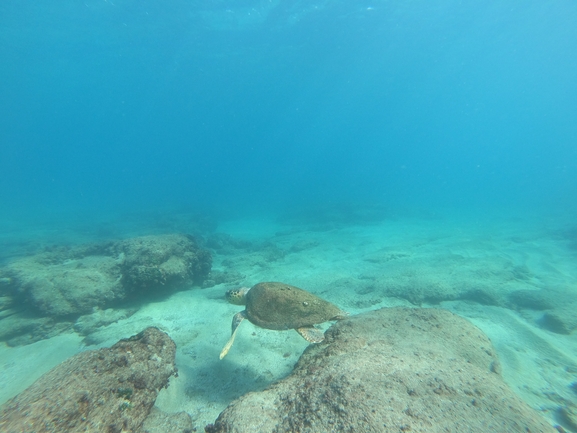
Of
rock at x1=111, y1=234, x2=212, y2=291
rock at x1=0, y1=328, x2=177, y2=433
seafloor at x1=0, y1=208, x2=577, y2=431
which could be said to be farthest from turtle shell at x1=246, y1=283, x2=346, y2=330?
rock at x1=111, y1=234, x2=212, y2=291

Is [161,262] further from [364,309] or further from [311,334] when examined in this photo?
[364,309]

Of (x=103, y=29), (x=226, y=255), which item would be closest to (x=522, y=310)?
(x=226, y=255)

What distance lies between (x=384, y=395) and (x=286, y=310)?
7.85 ft

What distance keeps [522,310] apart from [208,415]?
833 cm

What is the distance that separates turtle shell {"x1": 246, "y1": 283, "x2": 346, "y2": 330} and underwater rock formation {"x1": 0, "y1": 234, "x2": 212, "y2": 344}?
4432 mm

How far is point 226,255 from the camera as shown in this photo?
46.1 feet

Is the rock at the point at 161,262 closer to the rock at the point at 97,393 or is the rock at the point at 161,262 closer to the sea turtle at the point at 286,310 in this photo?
the sea turtle at the point at 286,310

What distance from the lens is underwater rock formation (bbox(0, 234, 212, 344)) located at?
21.2ft

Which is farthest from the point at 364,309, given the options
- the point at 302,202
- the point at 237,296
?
the point at 302,202

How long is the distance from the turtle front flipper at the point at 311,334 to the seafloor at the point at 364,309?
93 centimetres

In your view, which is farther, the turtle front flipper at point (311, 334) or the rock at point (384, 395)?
the turtle front flipper at point (311, 334)

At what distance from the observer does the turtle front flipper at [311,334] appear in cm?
386

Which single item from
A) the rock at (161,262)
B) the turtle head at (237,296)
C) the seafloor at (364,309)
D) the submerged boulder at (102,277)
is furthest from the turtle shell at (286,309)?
the submerged boulder at (102,277)

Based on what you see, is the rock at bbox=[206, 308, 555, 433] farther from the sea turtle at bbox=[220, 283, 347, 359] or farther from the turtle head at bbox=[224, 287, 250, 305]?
the turtle head at bbox=[224, 287, 250, 305]
